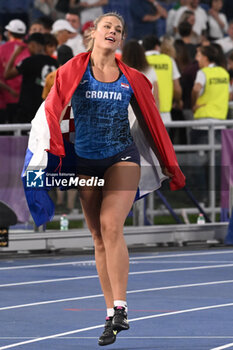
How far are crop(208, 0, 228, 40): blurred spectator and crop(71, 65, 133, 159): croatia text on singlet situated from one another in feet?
46.6

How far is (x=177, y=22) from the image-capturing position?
2070cm

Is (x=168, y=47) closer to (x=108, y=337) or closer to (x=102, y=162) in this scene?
(x=102, y=162)

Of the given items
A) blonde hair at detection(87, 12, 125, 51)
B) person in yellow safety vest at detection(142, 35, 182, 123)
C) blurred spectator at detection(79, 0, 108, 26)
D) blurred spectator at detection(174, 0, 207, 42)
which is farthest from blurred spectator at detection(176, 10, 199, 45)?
blonde hair at detection(87, 12, 125, 51)

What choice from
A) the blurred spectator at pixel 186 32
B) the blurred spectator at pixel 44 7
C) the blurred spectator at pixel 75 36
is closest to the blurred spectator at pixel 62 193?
the blurred spectator at pixel 75 36

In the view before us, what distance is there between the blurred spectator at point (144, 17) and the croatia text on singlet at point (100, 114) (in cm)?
1326

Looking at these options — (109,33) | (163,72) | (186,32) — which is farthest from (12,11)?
(109,33)

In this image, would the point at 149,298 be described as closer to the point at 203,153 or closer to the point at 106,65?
the point at 106,65

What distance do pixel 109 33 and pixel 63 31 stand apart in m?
9.66

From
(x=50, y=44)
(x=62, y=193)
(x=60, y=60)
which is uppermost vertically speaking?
(x=50, y=44)

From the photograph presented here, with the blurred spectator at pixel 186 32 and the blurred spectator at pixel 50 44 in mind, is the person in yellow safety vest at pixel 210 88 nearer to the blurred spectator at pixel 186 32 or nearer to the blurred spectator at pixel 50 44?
the blurred spectator at pixel 50 44

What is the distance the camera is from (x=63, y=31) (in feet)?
56.6

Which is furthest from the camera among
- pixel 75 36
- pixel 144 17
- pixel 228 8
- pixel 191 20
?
pixel 228 8

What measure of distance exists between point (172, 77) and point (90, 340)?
27.2 feet

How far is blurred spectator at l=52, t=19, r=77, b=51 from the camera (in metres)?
17.2
